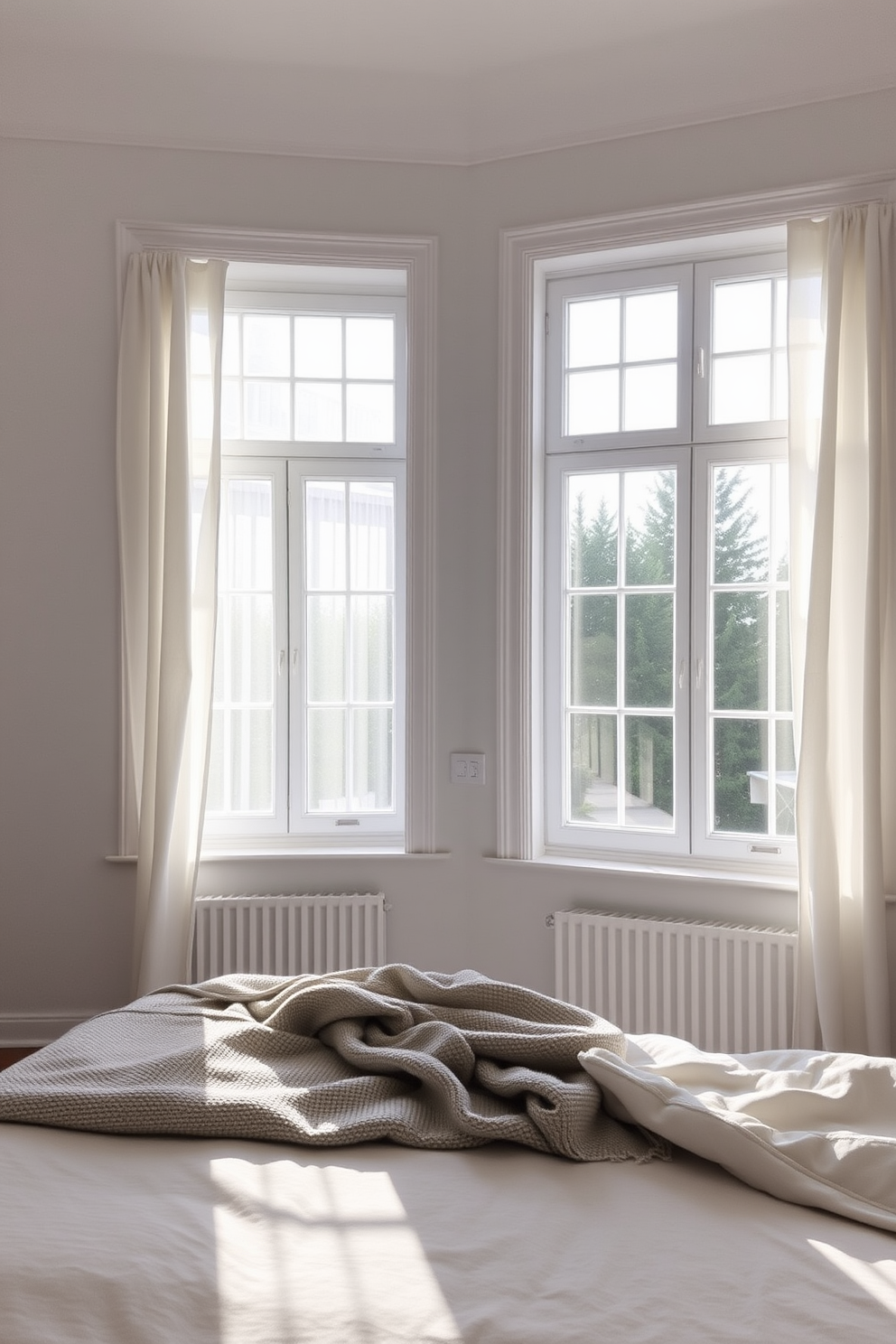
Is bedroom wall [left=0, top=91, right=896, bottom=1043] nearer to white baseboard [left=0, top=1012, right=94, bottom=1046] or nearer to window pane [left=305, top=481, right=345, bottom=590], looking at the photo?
white baseboard [left=0, top=1012, right=94, bottom=1046]

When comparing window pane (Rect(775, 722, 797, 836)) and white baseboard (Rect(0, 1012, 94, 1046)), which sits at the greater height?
window pane (Rect(775, 722, 797, 836))

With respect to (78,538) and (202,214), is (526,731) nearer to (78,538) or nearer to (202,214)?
(78,538)

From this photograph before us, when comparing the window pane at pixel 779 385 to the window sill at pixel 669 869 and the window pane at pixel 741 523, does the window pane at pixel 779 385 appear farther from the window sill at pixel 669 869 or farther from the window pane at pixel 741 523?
the window sill at pixel 669 869

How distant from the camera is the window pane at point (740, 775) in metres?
3.64

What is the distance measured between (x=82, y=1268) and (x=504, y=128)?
12.0ft

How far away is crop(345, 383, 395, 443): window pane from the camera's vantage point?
158 inches

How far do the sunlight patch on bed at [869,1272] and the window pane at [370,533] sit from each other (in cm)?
293

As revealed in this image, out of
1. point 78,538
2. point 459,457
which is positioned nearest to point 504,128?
point 459,457

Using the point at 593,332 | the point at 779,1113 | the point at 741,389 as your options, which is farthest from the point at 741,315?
the point at 779,1113

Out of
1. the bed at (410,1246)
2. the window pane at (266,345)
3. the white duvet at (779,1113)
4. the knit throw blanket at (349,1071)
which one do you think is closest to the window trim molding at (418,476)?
the window pane at (266,345)

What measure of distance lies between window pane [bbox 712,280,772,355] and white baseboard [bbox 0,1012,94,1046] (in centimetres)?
320

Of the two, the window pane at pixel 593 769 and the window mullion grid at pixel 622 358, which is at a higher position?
the window mullion grid at pixel 622 358

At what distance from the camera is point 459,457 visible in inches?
151

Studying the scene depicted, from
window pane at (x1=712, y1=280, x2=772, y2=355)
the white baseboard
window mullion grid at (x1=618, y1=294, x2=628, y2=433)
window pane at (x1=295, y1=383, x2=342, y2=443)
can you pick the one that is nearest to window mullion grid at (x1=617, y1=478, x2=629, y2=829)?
window mullion grid at (x1=618, y1=294, x2=628, y2=433)
